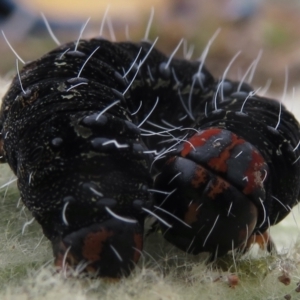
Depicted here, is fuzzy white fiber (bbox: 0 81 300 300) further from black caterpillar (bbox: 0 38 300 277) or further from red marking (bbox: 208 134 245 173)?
red marking (bbox: 208 134 245 173)

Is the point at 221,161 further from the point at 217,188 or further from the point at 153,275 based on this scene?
the point at 153,275

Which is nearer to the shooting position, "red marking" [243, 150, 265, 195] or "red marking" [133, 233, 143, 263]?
"red marking" [133, 233, 143, 263]

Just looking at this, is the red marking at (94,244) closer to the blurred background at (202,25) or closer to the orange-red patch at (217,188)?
the orange-red patch at (217,188)

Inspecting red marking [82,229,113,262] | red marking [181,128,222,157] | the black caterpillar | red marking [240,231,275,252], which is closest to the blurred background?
red marking [240,231,275,252]

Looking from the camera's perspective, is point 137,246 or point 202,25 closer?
point 137,246

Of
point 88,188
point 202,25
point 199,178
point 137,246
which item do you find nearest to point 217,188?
point 199,178
